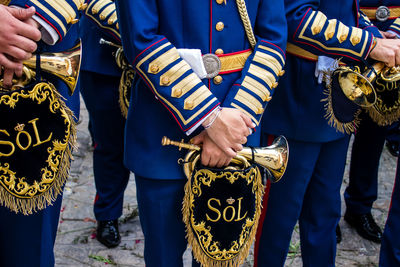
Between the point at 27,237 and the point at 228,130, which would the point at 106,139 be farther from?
the point at 228,130

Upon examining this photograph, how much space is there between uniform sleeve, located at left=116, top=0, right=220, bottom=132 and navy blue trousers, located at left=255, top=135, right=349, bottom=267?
81cm

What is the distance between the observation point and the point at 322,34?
1975 millimetres

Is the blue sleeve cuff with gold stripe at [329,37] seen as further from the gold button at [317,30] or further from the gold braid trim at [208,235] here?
the gold braid trim at [208,235]

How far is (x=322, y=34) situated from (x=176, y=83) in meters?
0.76

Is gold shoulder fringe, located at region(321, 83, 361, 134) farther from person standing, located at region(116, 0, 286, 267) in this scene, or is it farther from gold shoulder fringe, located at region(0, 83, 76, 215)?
gold shoulder fringe, located at region(0, 83, 76, 215)

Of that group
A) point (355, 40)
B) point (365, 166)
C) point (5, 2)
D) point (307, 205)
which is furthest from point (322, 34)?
point (365, 166)

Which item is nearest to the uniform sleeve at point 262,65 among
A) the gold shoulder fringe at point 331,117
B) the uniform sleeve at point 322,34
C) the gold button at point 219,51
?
the gold button at point 219,51

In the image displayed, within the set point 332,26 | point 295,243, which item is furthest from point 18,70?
point 295,243

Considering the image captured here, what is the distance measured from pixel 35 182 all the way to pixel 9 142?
A: 162 mm

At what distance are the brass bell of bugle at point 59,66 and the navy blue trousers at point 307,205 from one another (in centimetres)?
104

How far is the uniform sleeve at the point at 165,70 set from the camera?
1534 millimetres

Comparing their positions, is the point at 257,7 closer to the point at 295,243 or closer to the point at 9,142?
the point at 9,142

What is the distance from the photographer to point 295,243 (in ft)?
10.1

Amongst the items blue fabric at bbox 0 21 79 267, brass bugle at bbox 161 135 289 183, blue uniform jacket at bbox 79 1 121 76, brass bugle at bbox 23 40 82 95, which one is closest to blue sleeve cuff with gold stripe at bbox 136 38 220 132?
brass bugle at bbox 161 135 289 183
